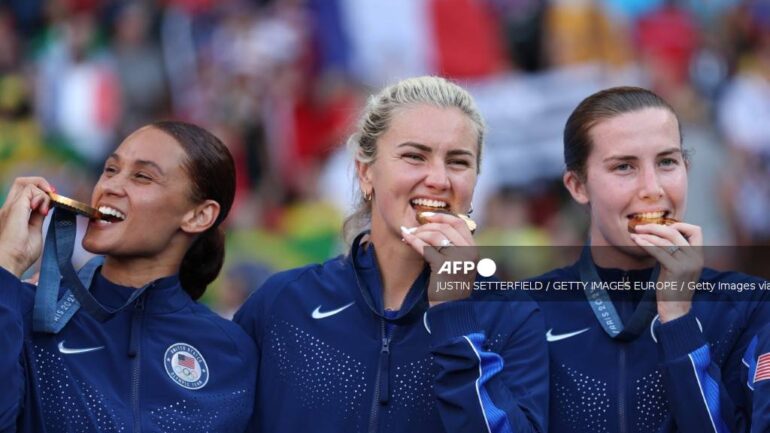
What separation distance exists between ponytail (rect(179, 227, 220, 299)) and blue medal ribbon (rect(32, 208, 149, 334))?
0.34m

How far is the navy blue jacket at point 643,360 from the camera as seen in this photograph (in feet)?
13.3

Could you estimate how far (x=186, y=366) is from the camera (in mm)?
4316

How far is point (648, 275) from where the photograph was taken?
4512 mm

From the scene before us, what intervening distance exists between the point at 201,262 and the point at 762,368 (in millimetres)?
1929

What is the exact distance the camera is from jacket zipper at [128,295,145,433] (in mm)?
4148

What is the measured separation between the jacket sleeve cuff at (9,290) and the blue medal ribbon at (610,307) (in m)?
1.79

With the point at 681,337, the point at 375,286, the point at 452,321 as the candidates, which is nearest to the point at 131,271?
the point at 375,286

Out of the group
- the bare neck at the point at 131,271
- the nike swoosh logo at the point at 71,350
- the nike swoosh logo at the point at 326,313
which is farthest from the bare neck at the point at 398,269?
the nike swoosh logo at the point at 71,350

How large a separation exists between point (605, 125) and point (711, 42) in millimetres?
6959

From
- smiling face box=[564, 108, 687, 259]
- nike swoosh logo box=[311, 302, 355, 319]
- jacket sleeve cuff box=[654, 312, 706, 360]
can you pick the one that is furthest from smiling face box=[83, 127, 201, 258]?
jacket sleeve cuff box=[654, 312, 706, 360]

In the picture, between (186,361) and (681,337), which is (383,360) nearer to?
(186,361)

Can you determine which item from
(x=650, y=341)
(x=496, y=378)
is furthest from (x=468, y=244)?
(x=650, y=341)

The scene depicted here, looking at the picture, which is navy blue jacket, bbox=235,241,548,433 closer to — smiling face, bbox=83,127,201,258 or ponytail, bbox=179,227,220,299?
ponytail, bbox=179,227,220,299

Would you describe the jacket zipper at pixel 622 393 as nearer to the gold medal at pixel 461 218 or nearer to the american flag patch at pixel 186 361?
the gold medal at pixel 461 218
